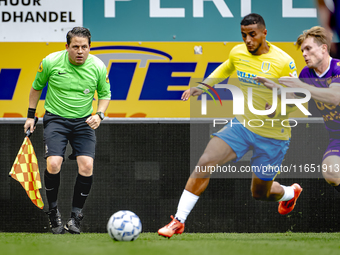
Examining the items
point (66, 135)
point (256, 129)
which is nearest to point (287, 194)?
point (256, 129)

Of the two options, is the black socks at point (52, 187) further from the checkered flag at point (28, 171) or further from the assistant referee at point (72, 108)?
the checkered flag at point (28, 171)

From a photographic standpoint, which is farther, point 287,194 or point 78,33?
point 287,194

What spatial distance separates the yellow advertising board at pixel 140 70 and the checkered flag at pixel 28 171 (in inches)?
17.4

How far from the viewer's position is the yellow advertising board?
5703mm

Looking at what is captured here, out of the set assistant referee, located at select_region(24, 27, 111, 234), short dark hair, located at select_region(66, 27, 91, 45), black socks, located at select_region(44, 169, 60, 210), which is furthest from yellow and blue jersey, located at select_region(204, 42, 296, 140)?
black socks, located at select_region(44, 169, 60, 210)

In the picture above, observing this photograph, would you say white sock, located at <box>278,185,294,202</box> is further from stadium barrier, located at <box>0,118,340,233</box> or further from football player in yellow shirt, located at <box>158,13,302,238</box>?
stadium barrier, located at <box>0,118,340,233</box>

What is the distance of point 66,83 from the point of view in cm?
529

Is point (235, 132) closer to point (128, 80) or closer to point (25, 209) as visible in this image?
point (128, 80)

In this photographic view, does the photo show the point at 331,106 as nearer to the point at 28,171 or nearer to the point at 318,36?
the point at 318,36

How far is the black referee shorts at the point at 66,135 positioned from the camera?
5.19 meters

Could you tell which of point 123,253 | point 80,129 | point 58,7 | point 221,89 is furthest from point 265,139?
point 58,7

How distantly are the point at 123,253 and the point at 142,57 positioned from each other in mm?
2851

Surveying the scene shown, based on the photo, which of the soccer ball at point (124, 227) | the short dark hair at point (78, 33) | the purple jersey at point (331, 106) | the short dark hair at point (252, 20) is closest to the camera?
the soccer ball at point (124, 227)

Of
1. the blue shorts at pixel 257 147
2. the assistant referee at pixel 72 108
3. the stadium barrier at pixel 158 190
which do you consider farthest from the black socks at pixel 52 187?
the blue shorts at pixel 257 147
